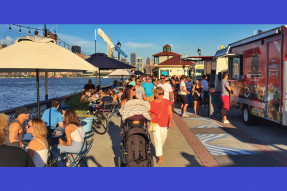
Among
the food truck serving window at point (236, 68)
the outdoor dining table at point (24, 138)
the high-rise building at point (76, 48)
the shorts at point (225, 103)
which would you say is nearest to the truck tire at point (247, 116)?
the shorts at point (225, 103)

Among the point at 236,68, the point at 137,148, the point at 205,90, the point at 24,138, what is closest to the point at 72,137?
the point at 24,138

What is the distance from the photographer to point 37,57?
538 cm

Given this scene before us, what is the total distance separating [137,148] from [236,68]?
7.65m

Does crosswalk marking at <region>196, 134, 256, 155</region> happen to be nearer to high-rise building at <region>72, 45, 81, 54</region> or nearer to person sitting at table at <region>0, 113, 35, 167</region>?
person sitting at table at <region>0, 113, 35, 167</region>

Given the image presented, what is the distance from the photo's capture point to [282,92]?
8.05 metres

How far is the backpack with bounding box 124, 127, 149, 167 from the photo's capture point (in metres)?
5.37

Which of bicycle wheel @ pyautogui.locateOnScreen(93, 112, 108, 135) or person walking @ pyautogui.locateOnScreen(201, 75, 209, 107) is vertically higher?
person walking @ pyautogui.locateOnScreen(201, 75, 209, 107)

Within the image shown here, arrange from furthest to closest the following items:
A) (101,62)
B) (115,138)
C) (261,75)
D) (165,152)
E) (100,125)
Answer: (101,62) → (100,125) → (261,75) → (115,138) → (165,152)

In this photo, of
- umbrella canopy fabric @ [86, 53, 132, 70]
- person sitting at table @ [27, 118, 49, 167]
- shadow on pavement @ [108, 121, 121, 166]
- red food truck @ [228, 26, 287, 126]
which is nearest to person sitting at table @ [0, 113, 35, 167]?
person sitting at table @ [27, 118, 49, 167]

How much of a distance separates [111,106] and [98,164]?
4.33 meters

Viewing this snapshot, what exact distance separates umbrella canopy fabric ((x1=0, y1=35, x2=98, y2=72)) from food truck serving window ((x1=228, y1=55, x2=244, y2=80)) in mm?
7111

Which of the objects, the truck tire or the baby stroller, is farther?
the truck tire

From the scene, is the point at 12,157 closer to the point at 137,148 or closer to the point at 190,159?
the point at 137,148

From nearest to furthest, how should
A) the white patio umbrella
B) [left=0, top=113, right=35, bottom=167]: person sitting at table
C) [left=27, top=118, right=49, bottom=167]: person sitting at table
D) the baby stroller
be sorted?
[left=0, top=113, right=35, bottom=167]: person sitting at table < [left=27, top=118, right=49, bottom=167]: person sitting at table < the white patio umbrella < the baby stroller
